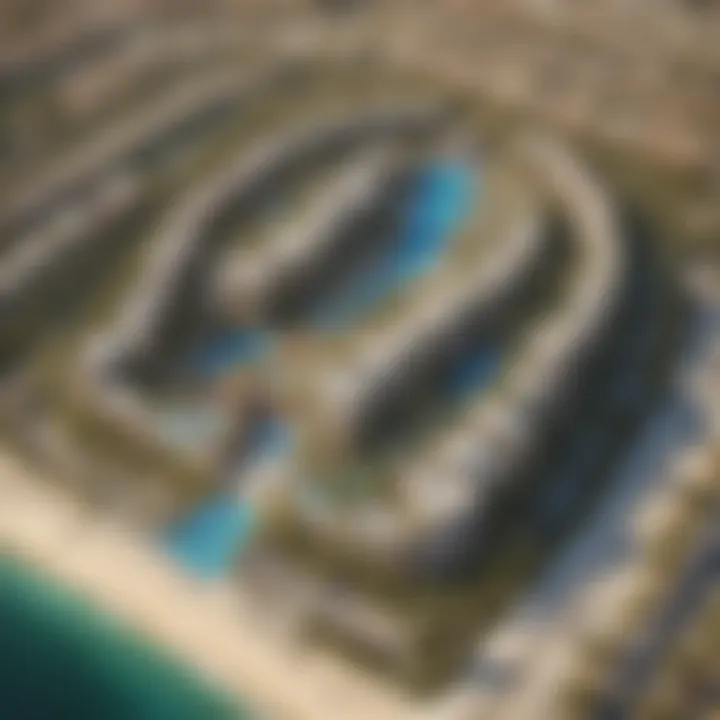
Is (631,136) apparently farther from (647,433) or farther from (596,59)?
(647,433)

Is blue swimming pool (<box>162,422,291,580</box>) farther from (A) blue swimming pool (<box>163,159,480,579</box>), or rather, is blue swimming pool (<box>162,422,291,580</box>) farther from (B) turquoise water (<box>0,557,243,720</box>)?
(B) turquoise water (<box>0,557,243,720</box>)

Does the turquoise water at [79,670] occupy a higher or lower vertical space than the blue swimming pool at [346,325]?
lower

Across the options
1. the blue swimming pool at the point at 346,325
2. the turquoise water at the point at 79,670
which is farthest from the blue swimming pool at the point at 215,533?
the turquoise water at the point at 79,670

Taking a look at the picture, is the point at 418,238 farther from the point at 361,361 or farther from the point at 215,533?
the point at 215,533

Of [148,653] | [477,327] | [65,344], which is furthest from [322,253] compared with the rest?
[148,653]

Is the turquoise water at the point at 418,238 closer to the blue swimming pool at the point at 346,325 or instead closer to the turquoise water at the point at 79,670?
the blue swimming pool at the point at 346,325

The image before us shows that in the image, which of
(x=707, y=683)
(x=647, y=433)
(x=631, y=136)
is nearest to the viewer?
(x=707, y=683)
